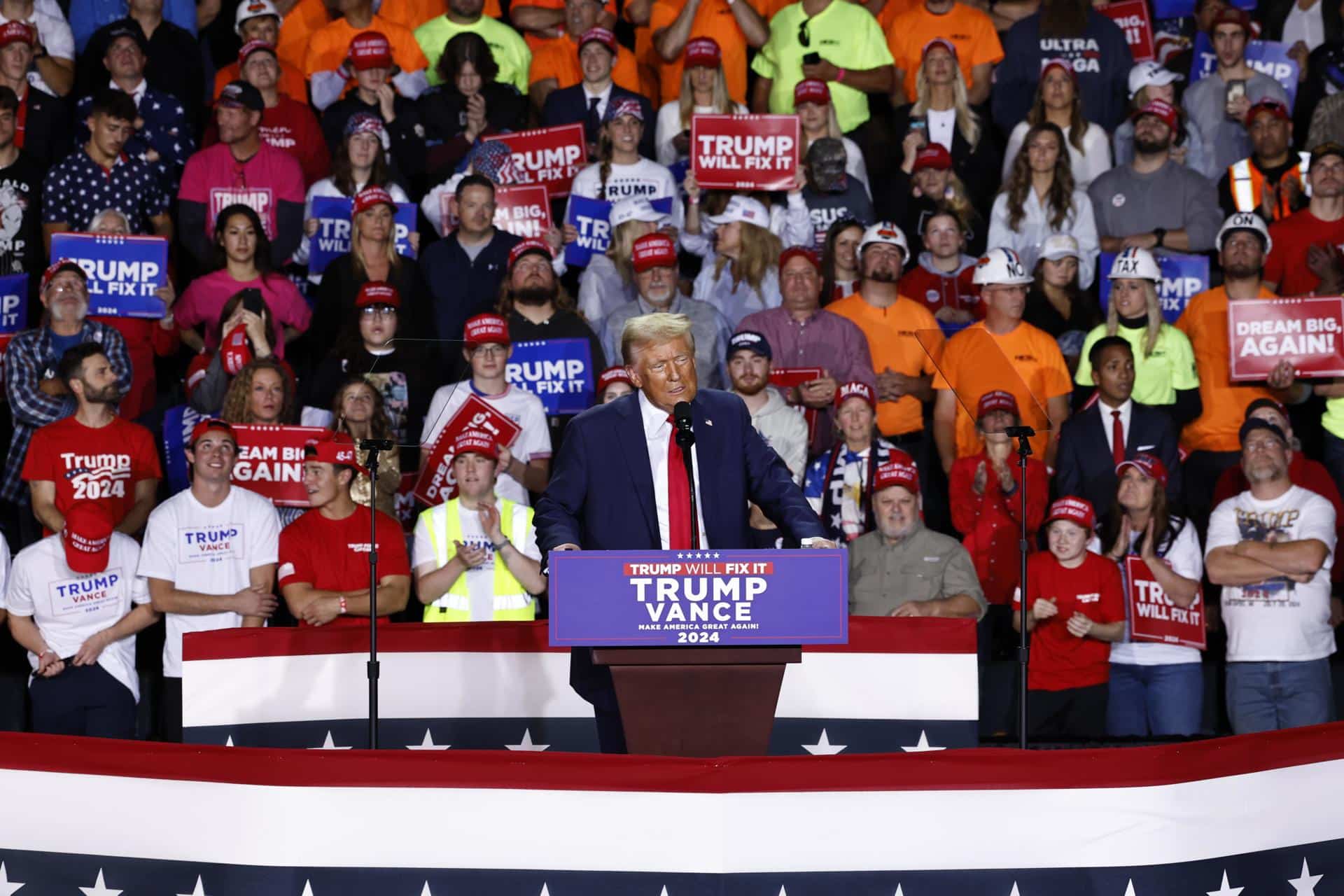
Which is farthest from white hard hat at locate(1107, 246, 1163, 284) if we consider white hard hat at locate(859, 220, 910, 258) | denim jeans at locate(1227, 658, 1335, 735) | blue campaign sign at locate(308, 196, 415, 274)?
blue campaign sign at locate(308, 196, 415, 274)

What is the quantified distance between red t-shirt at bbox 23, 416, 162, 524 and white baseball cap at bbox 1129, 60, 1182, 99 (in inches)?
249

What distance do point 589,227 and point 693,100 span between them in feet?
3.89

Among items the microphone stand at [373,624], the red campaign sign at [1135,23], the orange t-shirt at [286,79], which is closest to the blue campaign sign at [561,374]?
the microphone stand at [373,624]

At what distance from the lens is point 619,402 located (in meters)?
5.78

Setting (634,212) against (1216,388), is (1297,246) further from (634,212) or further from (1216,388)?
(634,212)

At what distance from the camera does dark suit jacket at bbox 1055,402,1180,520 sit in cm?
967

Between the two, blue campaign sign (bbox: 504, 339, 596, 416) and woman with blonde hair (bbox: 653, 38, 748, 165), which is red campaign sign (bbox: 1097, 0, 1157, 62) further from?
blue campaign sign (bbox: 504, 339, 596, 416)

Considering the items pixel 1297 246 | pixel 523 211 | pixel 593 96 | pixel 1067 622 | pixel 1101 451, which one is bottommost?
pixel 1067 622

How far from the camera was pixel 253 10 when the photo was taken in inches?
481

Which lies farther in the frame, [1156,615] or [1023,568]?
[1156,615]

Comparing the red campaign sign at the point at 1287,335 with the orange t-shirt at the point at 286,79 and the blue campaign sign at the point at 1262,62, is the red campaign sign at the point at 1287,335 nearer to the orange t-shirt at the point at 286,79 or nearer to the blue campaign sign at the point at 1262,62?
the blue campaign sign at the point at 1262,62

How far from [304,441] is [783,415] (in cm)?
228

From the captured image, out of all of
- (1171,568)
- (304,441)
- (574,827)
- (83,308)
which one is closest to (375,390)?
(304,441)

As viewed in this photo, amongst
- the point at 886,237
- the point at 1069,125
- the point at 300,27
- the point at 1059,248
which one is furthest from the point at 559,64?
the point at 1059,248
